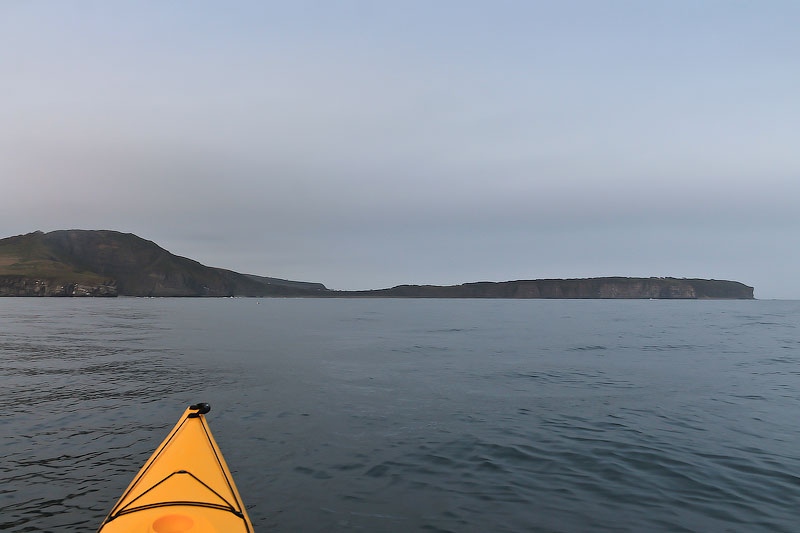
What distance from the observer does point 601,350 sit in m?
38.7

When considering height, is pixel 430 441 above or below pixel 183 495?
below

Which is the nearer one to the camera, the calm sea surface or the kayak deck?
the kayak deck

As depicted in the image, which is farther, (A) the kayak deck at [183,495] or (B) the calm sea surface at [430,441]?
(B) the calm sea surface at [430,441]

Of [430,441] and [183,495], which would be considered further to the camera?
[430,441]

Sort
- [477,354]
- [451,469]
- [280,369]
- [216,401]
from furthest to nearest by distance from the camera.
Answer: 1. [477,354]
2. [280,369]
3. [216,401]
4. [451,469]

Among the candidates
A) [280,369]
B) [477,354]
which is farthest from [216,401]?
[477,354]

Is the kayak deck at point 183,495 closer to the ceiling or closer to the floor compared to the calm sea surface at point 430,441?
closer to the ceiling

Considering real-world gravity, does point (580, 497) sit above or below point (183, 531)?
below

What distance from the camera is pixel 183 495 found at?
6953mm

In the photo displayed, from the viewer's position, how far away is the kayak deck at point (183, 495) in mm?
6422

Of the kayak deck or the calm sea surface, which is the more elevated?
the kayak deck

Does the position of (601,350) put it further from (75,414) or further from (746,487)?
(75,414)

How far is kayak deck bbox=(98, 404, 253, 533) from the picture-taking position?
6.42 m

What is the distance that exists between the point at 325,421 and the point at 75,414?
9.01 meters
